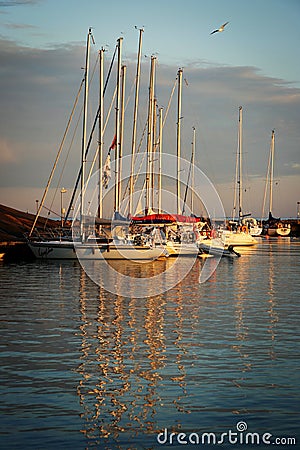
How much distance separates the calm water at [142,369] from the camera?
1377cm

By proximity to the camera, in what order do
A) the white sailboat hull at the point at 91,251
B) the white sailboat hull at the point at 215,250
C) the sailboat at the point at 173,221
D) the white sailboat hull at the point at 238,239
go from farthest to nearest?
the white sailboat hull at the point at 238,239 → the white sailboat hull at the point at 215,250 → the sailboat at the point at 173,221 → the white sailboat hull at the point at 91,251

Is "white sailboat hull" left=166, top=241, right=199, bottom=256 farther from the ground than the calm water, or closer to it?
farther from the ground

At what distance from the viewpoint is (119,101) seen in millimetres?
64250

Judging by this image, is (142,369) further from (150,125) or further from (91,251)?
(150,125)

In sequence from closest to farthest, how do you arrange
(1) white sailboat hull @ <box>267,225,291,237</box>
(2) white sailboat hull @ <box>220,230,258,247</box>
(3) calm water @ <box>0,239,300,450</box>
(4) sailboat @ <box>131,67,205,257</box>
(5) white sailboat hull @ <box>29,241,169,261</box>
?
(3) calm water @ <box>0,239,300,450</box> → (5) white sailboat hull @ <box>29,241,169,261</box> → (4) sailboat @ <box>131,67,205,257</box> → (2) white sailboat hull @ <box>220,230,258,247</box> → (1) white sailboat hull @ <box>267,225,291,237</box>

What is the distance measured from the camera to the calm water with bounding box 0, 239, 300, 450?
1377cm

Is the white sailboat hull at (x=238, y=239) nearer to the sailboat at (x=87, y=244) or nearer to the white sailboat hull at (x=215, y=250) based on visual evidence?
the white sailboat hull at (x=215, y=250)

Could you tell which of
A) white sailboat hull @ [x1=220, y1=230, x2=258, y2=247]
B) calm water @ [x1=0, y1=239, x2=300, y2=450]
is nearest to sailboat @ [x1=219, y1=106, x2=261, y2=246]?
white sailboat hull @ [x1=220, y1=230, x2=258, y2=247]

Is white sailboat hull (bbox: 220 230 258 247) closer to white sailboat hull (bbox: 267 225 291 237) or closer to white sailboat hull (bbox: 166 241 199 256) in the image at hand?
white sailboat hull (bbox: 166 241 199 256)

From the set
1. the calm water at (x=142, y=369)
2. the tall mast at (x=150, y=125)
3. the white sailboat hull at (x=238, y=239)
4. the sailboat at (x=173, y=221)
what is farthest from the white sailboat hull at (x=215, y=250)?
the calm water at (x=142, y=369)

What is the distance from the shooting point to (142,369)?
18.3 meters

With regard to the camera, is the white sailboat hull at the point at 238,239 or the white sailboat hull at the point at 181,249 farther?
the white sailboat hull at the point at 238,239

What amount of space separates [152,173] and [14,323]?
45.0 meters

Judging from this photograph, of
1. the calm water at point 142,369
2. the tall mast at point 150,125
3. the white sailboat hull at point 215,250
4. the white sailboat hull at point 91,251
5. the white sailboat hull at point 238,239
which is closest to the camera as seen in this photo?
the calm water at point 142,369
